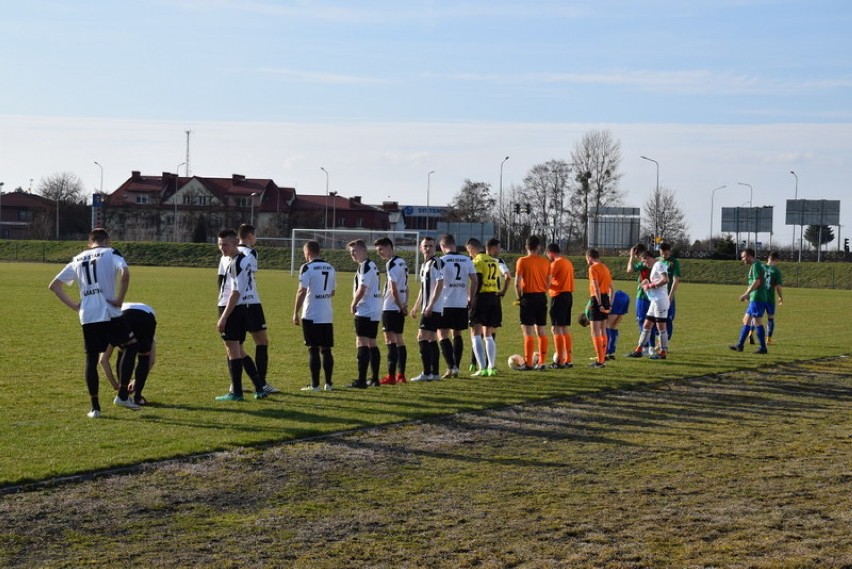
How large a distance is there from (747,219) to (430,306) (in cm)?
8460

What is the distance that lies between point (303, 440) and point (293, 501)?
224 cm

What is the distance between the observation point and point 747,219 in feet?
307

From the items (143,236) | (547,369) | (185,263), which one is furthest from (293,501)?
(143,236)

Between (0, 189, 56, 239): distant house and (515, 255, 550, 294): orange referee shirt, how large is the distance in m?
85.2

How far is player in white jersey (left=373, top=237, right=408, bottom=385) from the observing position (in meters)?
13.5

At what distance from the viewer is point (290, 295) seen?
36.9 meters

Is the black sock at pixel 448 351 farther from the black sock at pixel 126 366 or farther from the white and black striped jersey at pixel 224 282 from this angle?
the black sock at pixel 126 366

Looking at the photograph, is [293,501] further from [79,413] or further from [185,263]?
[185,263]

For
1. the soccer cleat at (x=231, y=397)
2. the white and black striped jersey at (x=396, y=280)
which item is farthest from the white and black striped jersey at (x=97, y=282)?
the white and black striped jersey at (x=396, y=280)

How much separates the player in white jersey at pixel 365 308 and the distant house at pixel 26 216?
86.1m

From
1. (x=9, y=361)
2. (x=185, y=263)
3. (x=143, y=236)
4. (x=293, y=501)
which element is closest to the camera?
(x=293, y=501)

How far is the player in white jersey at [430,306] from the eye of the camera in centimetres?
1391

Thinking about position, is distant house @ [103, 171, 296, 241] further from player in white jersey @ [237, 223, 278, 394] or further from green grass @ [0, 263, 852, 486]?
player in white jersey @ [237, 223, 278, 394]

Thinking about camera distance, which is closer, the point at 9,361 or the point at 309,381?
the point at 309,381
